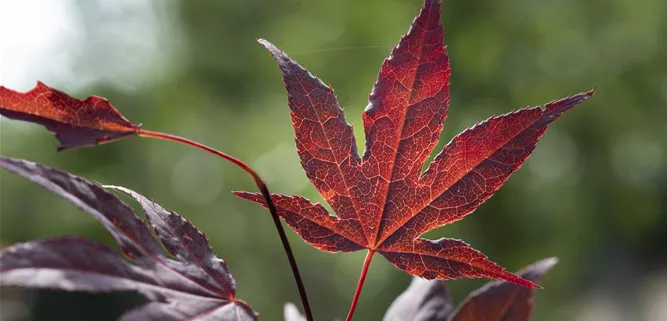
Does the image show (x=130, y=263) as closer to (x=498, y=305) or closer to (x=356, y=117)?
(x=498, y=305)

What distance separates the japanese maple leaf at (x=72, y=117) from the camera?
24 cm

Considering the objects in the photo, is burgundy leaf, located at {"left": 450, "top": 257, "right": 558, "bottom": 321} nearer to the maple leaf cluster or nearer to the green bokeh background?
the maple leaf cluster

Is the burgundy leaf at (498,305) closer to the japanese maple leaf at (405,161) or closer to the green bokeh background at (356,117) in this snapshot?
the japanese maple leaf at (405,161)

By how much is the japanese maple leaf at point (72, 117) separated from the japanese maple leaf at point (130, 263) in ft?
0.06

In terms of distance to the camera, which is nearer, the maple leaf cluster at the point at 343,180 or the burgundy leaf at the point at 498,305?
the maple leaf cluster at the point at 343,180

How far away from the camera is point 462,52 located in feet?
14.8

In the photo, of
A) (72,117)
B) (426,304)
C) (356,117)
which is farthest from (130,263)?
(356,117)

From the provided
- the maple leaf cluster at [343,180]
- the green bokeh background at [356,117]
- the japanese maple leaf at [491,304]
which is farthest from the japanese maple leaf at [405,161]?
the green bokeh background at [356,117]

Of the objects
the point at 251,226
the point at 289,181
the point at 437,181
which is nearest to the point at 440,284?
the point at 437,181

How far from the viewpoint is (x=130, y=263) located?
9.4 inches

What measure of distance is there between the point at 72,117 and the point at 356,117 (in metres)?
3.66

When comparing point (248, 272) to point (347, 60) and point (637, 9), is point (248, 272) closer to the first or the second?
point (347, 60)

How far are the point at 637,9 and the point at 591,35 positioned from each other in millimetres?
403

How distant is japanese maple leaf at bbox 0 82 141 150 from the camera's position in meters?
0.24
